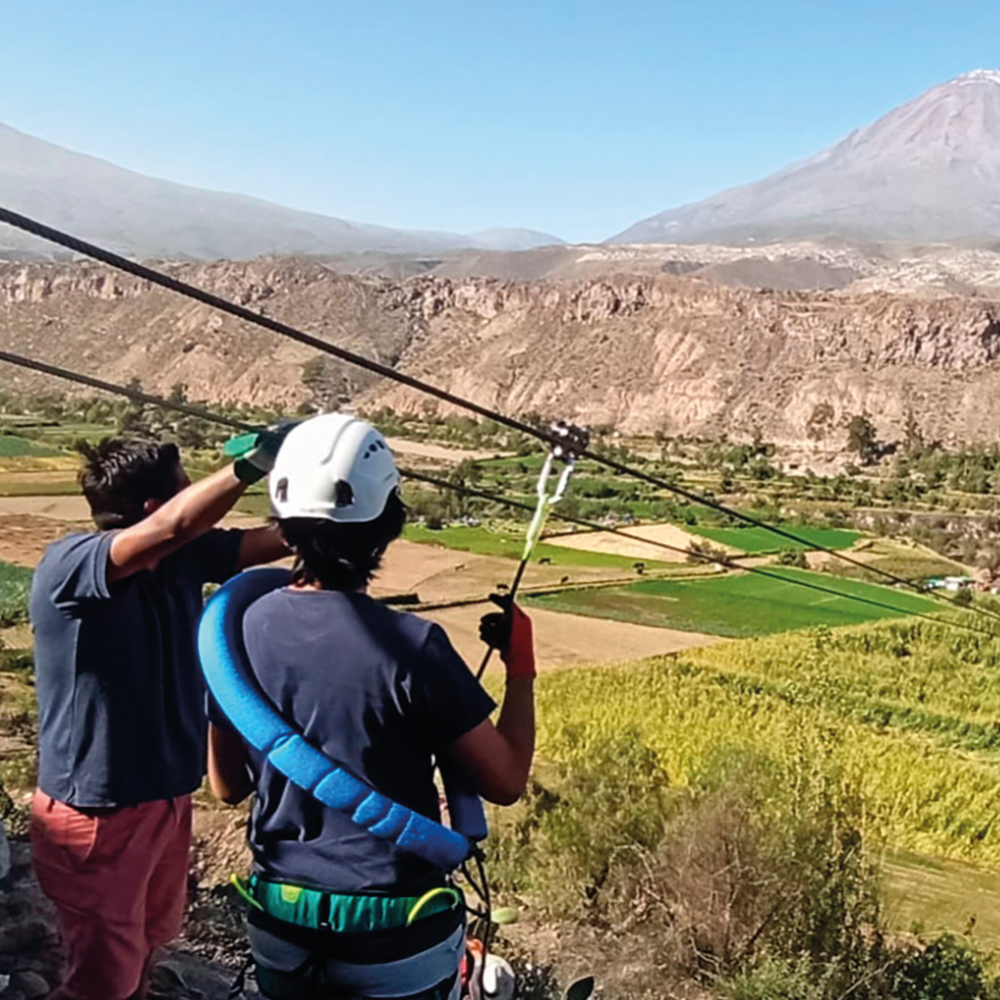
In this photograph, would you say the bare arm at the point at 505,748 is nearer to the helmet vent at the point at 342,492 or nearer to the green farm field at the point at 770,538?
the helmet vent at the point at 342,492

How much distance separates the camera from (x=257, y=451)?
2139mm

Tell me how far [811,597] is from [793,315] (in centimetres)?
4411

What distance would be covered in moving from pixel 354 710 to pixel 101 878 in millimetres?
992

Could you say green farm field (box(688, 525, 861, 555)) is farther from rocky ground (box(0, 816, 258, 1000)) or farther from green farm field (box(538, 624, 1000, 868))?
rocky ground (box(0, 816, 258, 1000))

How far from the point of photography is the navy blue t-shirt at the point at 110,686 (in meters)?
2.41

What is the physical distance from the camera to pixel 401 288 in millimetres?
92625

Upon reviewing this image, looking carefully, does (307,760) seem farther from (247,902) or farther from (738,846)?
(738,846)

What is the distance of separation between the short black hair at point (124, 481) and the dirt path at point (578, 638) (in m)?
21.1

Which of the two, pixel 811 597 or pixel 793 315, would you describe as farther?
pixel 793 315

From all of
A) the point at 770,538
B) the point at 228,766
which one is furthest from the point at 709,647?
the point at 228,766

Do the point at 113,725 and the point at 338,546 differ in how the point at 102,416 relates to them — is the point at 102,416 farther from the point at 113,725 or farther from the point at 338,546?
the point at 338,546

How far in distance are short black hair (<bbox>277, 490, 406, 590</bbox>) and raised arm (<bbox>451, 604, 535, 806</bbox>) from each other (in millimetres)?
232

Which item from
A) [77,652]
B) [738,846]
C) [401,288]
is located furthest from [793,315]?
[77,652]

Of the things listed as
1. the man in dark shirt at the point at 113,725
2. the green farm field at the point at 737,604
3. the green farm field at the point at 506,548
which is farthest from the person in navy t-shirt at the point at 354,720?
the green farm field at the point at 506,548
